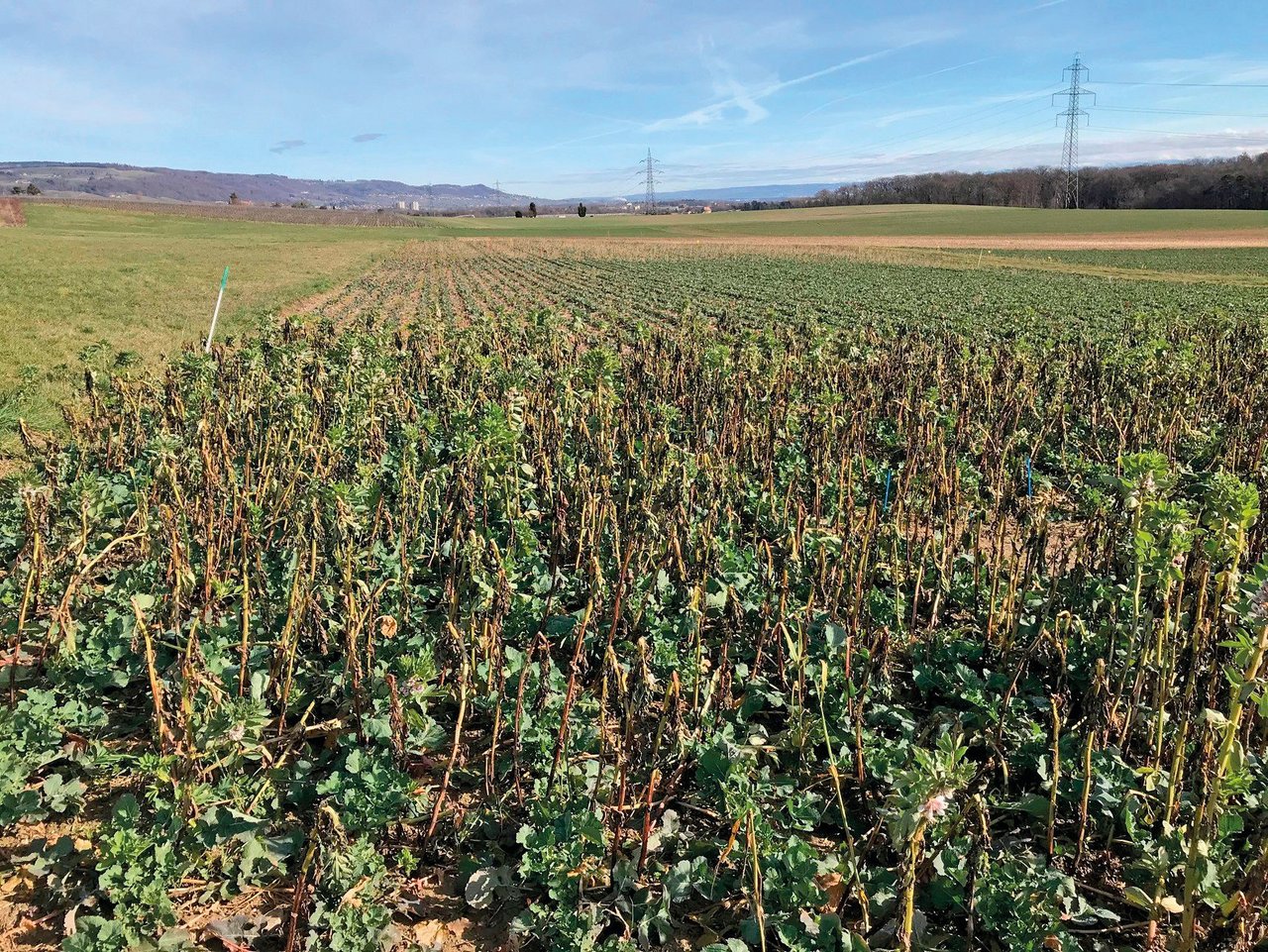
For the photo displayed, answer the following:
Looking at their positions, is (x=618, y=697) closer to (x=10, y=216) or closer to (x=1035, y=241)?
(x=1035, y=241)

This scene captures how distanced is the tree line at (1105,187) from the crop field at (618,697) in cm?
12259

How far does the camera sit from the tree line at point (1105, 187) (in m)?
99.6

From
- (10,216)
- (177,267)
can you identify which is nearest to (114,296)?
(177,267)

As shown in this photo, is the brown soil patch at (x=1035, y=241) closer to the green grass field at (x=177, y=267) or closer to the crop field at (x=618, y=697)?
the green grass field at (x=177, y=267)

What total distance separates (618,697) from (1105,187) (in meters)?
141

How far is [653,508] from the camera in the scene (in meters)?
5.46

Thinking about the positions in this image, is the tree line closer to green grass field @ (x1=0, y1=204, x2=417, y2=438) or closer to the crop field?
green grass field @ (x1=0, y1=204, x2=417, y2=438)

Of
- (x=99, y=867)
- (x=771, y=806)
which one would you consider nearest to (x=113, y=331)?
(x=99, y=867)

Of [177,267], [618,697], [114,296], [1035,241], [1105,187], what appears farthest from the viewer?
[1105,187]

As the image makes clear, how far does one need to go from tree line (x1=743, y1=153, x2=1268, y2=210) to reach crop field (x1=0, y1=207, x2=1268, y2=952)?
123 metres

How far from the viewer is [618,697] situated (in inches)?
160

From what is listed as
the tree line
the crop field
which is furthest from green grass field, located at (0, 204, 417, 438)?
the tree line

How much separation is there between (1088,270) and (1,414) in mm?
49481

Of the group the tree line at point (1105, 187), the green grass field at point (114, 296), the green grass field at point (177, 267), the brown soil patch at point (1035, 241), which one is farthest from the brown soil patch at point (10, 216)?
the tree line at point (1105, 187)
